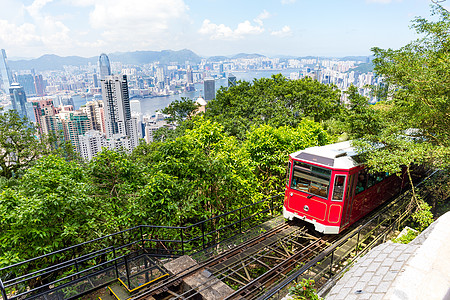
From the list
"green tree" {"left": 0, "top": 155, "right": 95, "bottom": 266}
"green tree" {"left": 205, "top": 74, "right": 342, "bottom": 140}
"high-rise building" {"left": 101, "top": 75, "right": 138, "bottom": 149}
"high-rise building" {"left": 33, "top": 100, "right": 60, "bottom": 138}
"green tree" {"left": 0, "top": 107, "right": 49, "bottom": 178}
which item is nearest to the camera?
"green tree" {"left": 0, "top": 155, "right": 95, "bottom": 266}

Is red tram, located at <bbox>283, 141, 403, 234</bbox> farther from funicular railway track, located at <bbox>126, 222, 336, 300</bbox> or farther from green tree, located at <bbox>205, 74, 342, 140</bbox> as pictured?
green tree, located at <bbox>205, 74, 342, 140</bbox>

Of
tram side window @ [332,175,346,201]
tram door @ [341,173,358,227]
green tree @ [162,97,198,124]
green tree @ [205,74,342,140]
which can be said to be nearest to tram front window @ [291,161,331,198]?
tram side window @ [332,175,346,201]

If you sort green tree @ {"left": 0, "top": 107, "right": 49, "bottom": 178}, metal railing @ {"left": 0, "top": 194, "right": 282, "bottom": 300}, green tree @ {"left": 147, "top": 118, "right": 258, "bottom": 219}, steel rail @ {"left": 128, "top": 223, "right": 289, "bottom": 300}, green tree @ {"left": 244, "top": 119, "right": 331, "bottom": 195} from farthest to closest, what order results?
green tree @ {"left": 0, "top": 107, "right": 49, "bottom": 178}, green tree @ {"left": 244, "top": 119, "right": 331, "bottom": 195}, green tree @ {"left": 147, "top": 118, "right": 258, "bottom": 219}, steel rail @ {"left": 128, "top": 223, "right": 289, "bottom": 300}, metal railing @ {"left": 0, "top": 194, "right": 282, "bottom": 300}

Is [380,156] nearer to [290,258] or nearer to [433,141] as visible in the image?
[433,141]

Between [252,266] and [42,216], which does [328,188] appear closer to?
[252,266]

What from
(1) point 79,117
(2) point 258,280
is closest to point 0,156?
(2) point 258,280

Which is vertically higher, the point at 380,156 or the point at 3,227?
the point at 380,156

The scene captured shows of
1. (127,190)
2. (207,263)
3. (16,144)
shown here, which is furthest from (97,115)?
(207,263)
